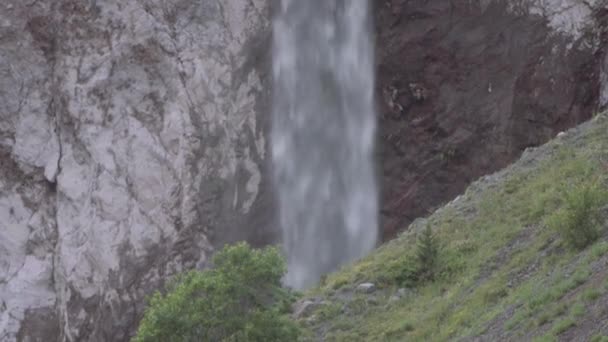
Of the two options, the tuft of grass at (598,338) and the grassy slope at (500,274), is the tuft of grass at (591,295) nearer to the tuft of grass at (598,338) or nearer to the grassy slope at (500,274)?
the grassy slope at (500,274)

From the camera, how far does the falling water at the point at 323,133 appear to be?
42719 millimetres

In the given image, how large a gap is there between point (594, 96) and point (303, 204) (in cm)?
1295

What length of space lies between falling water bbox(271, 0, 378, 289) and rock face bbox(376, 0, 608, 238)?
1137 mm

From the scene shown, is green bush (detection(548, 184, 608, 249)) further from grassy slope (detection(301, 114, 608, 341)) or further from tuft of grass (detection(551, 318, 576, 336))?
tuft of grass (detection(551, 318, 576, 336))

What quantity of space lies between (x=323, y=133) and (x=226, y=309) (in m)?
23.6

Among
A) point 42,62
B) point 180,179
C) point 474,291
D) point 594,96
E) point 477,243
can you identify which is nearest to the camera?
point 474,291

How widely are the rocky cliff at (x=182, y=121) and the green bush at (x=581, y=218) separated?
17.8 meters

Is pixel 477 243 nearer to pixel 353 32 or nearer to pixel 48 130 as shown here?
pixel 353 32

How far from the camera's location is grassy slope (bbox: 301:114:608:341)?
1841 centimetres

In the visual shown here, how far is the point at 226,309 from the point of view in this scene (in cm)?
2220

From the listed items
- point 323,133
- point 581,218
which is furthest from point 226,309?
point 323,133

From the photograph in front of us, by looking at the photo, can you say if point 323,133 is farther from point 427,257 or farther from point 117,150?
point 427,257

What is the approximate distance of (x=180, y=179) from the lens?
140ft

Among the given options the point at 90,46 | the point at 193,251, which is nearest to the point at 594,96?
the point at 193,251
